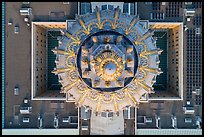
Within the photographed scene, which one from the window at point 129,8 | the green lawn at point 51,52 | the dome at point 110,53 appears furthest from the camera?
the green lawn at point 51,52

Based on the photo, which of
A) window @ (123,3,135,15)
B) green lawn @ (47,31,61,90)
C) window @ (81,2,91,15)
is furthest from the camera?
green lawn @ (47,31,61,90)

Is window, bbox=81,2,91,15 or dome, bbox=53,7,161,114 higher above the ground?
window, bbox=81,2,91,15

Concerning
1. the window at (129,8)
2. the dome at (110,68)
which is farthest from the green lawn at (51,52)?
the dome at (110,68)

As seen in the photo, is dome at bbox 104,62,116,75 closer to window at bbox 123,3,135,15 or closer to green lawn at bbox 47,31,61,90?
window at bbox 123,3,135,15

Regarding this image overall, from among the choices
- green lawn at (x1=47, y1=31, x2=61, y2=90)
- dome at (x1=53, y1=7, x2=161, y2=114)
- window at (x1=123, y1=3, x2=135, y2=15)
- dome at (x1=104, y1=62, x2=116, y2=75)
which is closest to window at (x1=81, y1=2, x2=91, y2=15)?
window at (x1=123, y1=3, x2=135, y2=15)

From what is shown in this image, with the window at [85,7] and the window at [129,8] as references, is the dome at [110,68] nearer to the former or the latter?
the window at [129,8]

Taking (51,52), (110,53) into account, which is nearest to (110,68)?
(110,53)

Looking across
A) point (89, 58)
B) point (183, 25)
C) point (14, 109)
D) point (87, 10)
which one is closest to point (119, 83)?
point (89, 58)

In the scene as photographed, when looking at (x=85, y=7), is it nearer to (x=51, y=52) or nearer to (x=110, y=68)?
(x=51, y=52)

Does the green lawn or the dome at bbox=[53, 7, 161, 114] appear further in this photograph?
the green lawn

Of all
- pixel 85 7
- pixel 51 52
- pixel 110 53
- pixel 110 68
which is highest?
pixel 85 7

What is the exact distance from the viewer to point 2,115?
5450 cm

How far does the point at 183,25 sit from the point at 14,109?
40.1m

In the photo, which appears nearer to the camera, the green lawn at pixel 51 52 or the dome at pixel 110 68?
the dome at pixel 110 68
